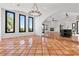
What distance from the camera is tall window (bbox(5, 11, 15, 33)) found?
1059 centimetres

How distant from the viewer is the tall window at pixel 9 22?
1059 cm

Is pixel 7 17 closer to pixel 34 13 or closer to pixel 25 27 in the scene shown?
pixel 25 27

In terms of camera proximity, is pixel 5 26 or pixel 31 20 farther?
pixel 31 20

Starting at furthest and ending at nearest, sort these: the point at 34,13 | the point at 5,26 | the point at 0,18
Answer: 1. the point at 5,26
2. the point at 0,18
3. the point at 34,13

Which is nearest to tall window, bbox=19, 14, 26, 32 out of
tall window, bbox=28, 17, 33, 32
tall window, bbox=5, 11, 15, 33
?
tall window, bbox=28, 17, 33, 32

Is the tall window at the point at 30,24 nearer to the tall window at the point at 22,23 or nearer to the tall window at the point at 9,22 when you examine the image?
the tall window at the point at 22,23

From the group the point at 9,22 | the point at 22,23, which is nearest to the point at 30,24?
the point at 22,23

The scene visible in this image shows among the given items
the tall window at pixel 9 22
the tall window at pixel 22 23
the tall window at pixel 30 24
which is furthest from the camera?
the tall window at pixel 30 24

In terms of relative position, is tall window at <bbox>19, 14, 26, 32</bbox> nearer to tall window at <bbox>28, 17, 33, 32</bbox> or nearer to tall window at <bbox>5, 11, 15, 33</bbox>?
tall window at <bbox>28, 17, 33, 32</bbox>

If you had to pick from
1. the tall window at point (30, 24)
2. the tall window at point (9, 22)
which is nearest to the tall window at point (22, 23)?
the tall window at point (30, 24)

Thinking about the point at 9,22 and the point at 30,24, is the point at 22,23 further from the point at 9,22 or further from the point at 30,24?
the point at 9,22

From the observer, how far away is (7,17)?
420 inches

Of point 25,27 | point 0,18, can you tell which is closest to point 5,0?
point 0,18

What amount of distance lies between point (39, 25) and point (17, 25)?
2.52m
